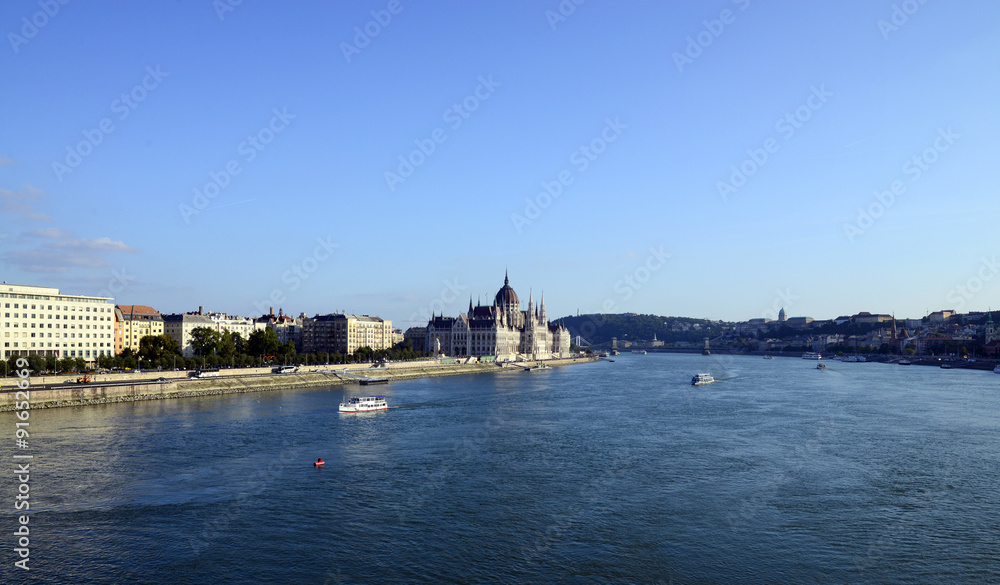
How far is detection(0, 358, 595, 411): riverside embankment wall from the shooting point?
136ft

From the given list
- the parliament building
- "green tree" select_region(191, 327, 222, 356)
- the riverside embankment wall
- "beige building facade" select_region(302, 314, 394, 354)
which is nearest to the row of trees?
"green tree" select_region(191, 327, 222, 356)

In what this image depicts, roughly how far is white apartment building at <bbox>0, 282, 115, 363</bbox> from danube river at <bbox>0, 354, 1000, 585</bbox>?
96.6ft

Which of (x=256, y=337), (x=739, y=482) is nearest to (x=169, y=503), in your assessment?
(x=739, y=482)

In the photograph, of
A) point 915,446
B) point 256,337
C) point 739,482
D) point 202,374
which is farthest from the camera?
point 256,337

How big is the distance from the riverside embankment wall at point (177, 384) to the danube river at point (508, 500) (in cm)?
403

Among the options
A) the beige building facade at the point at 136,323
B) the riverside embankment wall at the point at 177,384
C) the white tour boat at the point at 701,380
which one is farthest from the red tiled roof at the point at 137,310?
the white tour boat at the point at 701,380

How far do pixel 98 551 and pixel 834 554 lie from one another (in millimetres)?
16423

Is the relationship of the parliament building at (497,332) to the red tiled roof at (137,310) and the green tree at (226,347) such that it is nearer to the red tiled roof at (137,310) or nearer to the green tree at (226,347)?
the red tiled roof at (137,310)

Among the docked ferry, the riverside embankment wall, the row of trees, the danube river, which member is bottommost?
the danube river

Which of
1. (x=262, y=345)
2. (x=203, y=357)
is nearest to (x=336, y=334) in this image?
(x=262, y=345)

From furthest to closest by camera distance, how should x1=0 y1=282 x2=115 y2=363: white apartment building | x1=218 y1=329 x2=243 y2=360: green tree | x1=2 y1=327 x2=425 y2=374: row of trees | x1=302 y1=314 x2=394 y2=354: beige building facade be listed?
x1=302 y1=314 x2=394 y2=354: beige building facade, x1=218 y1=329 x2=243 y2=360: green tree, x1=0 y1=282 x2=115 y2=363: white apartment building, x1=2 y1=327 x2=425 y2=374: row of trees

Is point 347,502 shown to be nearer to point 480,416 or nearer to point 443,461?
point 443,461

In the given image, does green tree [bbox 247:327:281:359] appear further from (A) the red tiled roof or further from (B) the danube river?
(B) the danube river

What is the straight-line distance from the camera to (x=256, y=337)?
240 feet
